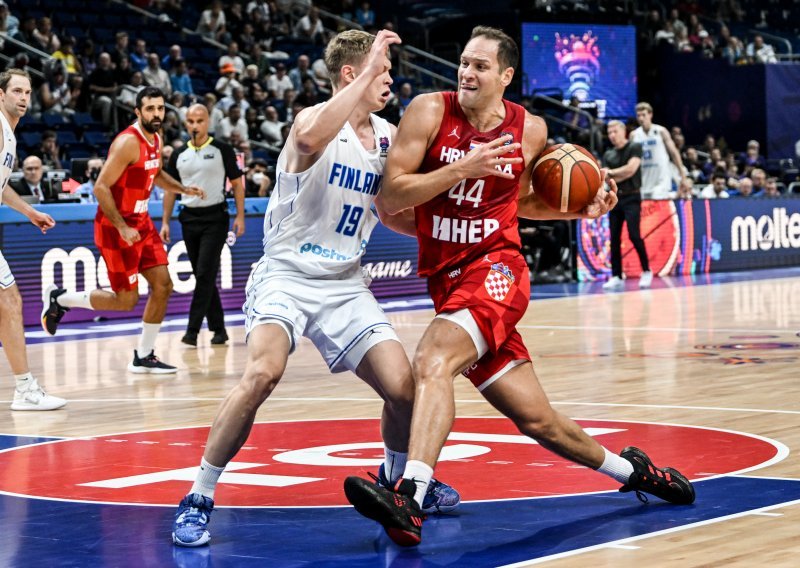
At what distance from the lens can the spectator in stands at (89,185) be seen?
14.3 metres

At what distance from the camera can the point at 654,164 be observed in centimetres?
1869

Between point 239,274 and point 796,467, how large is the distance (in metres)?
9.77

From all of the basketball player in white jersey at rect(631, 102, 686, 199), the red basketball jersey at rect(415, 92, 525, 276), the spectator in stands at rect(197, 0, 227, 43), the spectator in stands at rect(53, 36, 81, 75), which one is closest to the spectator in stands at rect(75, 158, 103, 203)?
the spectator in stands at rect(53, 36, 81, 75)

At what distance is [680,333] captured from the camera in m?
11.9

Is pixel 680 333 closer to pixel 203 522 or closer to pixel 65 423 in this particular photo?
pixel 65 423

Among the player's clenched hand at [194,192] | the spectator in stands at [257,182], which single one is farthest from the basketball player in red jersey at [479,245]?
the spectator in stands at [257,182]

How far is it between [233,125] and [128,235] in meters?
10.0

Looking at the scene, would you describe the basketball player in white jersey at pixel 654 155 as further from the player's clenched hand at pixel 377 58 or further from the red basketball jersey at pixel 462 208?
the player's clenched hand at pixel 377 58

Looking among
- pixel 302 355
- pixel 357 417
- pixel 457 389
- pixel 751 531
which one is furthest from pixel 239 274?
pixel 751 531

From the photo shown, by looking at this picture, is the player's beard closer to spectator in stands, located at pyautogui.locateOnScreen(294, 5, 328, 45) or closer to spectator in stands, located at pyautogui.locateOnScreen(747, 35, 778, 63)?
spectator in stands, located at pyautogui.locateOnScreen(294, 5, 328, 45)

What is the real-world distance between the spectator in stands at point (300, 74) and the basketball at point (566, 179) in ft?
55.4

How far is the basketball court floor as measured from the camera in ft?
14.6

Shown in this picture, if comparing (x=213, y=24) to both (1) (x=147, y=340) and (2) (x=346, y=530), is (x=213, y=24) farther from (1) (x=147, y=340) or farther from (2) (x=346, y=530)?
(2) (x=346, y=530)

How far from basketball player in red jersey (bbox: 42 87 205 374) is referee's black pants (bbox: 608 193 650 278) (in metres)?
8.38
